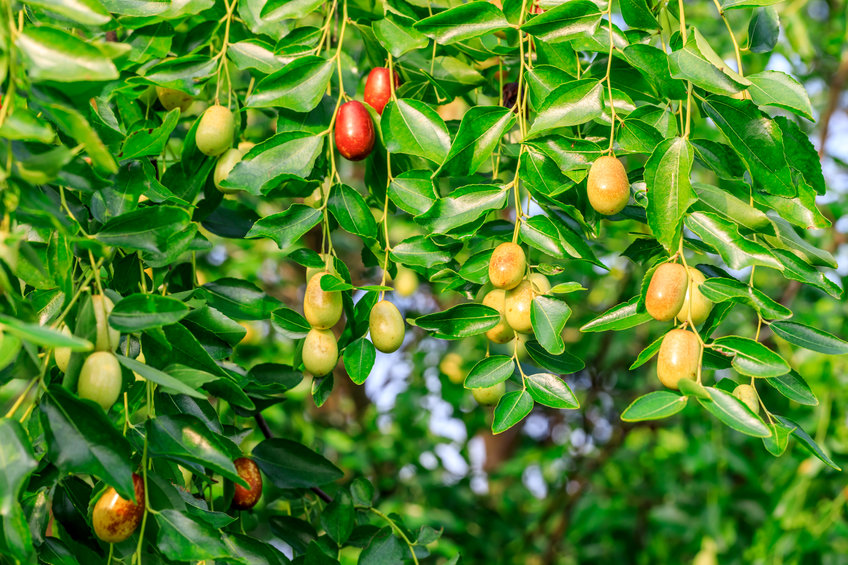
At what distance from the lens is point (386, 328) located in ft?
3.18

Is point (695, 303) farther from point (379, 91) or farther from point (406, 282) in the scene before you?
point (406, 282)

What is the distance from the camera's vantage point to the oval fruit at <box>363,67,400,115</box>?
1051mm

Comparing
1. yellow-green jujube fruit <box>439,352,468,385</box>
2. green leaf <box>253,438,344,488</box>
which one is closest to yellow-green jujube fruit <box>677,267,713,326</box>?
green leaf <box>253,438,344,488</box>

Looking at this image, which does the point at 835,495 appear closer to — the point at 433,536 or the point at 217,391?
the point at 433,536

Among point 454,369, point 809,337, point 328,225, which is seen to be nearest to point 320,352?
point 328,225

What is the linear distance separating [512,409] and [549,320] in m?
0.11

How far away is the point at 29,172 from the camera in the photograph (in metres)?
0.62

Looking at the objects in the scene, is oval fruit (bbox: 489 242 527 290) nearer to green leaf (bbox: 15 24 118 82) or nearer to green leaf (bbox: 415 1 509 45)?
green leaf (bbox: 415 1 509 45)

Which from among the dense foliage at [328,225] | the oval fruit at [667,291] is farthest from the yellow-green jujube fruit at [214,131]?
the oval fruit at [667,291]

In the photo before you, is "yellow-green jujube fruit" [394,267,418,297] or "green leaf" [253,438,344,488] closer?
"green leaf" [253,438,344,488]

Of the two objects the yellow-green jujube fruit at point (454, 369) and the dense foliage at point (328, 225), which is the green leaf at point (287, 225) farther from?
the yellow-green jujube fruit at point (454, 369)

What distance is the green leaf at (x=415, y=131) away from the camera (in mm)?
926

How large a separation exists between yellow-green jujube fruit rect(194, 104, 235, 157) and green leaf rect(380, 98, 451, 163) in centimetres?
21

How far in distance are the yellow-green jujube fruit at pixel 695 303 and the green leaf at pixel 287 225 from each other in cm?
42
